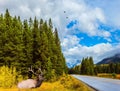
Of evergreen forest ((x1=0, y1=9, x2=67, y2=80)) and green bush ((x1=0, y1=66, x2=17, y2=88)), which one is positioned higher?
evergreen forest ((x1=0, y1=9, x2=67, y2=80))

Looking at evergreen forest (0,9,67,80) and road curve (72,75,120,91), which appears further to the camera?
evergreen forest (0,9,67,80)

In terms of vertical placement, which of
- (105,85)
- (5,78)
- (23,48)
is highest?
(23,48)

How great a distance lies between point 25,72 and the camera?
50188mm

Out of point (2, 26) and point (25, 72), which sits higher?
point (2, 26)

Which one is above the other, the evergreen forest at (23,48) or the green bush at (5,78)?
the evergreen forest at (23,48)

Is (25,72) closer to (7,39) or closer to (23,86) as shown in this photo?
(7,39)

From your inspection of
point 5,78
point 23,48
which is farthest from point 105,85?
point 23,48

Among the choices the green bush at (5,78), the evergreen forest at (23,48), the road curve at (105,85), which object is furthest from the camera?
the evergreen forest at (23,48)

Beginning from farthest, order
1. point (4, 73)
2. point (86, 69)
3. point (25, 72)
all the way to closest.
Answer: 1. point (86, 69)
2. point (25, 72)
3. point (4, 73)

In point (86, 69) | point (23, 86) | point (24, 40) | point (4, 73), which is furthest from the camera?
point (86, 69)

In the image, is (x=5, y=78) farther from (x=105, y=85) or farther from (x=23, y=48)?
(x=23, y=48)

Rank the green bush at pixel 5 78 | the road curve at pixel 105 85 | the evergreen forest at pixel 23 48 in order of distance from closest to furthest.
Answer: the road curve at pixel 105 85, the green bush at pixel 5 78, the evergreen forest at pixel 23 48

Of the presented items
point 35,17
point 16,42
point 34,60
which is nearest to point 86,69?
point 35,17

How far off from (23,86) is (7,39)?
18.1m
